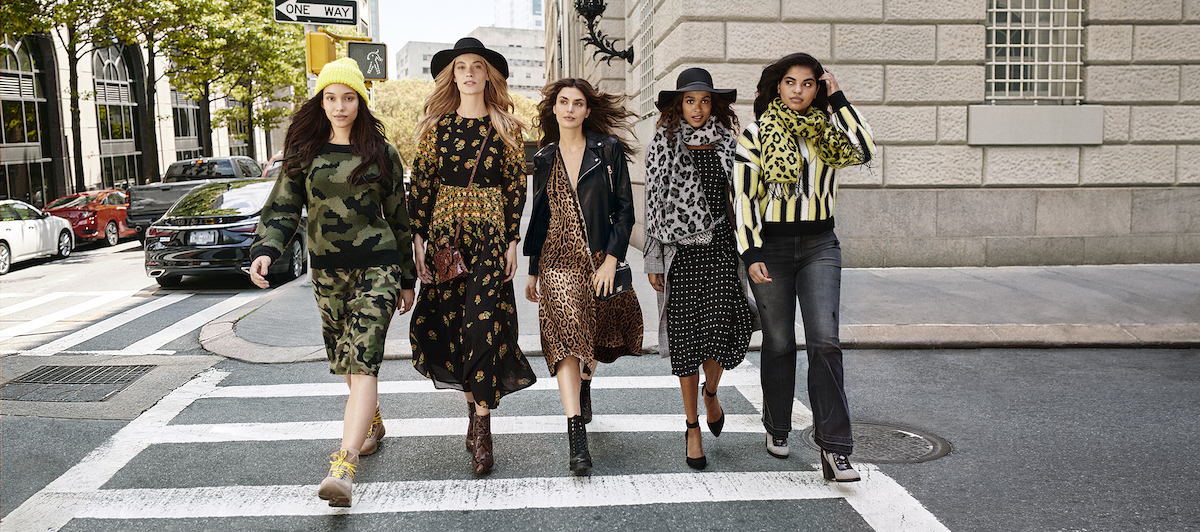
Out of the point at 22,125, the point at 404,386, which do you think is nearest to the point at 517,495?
the point at 404,386

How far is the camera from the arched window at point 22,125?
27516 mm

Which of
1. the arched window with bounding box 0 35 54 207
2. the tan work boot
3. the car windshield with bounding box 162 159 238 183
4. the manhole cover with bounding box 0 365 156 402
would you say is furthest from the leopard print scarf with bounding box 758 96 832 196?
the arched window with bounding box 0 35 54 207

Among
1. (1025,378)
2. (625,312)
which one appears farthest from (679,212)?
(1025,378)

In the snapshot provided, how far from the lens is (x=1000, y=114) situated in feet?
35.9

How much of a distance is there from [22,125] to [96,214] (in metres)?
11.4

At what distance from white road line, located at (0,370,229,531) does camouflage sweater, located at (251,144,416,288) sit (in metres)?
1.37

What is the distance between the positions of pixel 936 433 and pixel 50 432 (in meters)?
5.04

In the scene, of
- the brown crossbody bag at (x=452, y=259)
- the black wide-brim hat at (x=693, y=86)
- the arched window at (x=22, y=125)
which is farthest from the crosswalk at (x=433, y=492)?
the arched window at (x=22, y=125)

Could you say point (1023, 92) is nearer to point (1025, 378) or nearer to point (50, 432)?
point (1025, 378)

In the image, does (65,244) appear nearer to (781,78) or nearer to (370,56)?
(370,56)

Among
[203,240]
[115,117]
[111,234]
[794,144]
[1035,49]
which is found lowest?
[111,234]

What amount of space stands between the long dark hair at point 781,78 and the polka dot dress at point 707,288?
13.7 inches

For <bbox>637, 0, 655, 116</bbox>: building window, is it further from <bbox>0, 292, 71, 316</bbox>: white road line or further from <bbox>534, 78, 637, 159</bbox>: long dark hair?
<bbox>534, 78, 637, 159</bbox>: long dark hair

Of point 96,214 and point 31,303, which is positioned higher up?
point 96,214
